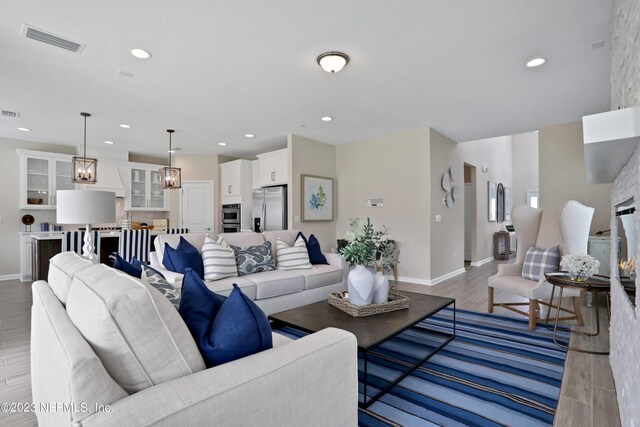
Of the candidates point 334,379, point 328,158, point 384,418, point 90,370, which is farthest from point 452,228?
point 90,370

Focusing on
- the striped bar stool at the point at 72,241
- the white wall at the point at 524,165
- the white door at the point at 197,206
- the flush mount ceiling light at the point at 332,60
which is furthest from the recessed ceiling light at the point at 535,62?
the white wall at the point at 524,165

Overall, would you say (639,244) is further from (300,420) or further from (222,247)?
(222,247)

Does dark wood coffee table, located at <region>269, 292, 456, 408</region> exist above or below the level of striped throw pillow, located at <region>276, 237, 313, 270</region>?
below

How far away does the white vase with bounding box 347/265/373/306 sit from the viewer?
2.44m

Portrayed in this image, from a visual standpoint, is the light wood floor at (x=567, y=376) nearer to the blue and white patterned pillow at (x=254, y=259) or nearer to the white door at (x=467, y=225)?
the blue and white patterned pillow at (x=254, y=259)

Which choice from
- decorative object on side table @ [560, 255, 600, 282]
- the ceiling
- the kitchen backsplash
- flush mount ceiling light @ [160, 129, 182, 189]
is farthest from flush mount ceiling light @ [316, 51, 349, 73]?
the kitchen backsplash

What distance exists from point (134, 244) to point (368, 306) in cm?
338

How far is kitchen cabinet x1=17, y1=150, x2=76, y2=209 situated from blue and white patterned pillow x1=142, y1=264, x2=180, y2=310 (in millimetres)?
5395

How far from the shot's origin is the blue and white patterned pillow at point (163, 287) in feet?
4.71

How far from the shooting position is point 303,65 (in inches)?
119

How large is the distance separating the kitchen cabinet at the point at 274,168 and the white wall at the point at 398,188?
1185 mm

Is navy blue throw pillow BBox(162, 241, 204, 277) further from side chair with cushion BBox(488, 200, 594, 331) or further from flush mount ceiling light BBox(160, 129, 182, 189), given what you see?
side chair with cushion BBox(488, 200, 594, 331)

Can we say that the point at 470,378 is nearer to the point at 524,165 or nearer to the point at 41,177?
the point at 41,177

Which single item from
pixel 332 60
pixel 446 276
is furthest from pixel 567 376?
pixel 446 276
